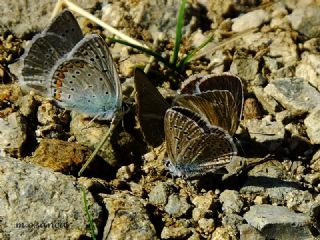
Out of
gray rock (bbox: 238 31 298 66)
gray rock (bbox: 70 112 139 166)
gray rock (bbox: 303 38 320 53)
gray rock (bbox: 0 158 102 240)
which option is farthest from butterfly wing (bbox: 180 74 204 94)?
gray rock (bbox: 0 158 102 240)

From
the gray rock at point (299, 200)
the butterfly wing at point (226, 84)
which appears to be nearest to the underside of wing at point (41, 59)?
the butterfly wing at point (226, 84)

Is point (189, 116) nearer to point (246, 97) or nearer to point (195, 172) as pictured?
point (195, 172)

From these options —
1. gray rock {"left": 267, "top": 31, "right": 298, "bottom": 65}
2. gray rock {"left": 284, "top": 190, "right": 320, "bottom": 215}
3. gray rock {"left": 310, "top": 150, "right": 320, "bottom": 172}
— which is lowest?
gray rock {"left": 284, "top": 190, "right": 320, "bottom": 215}

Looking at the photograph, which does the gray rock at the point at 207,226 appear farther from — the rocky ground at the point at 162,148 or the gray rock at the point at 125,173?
the gray rock at the point at 125,173

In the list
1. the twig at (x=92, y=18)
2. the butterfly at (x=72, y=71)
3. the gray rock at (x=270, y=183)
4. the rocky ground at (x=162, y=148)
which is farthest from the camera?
the twig at (x=92, y=18)

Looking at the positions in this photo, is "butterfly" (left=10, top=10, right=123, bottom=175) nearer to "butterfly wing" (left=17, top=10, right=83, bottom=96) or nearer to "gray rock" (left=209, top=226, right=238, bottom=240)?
"butterfly wing" (left=17, top=10, right=83, bottom=96)

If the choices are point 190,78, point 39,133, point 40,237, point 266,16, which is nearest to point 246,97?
point 190,78

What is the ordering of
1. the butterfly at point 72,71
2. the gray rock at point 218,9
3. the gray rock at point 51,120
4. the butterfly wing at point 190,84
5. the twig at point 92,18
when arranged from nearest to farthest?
the gray rock at point 51,120 < the butterfly at point 72,71 < the butterfly wing at point 190,84 < the twig at point 92,18 < the gray rock at point 218,9
